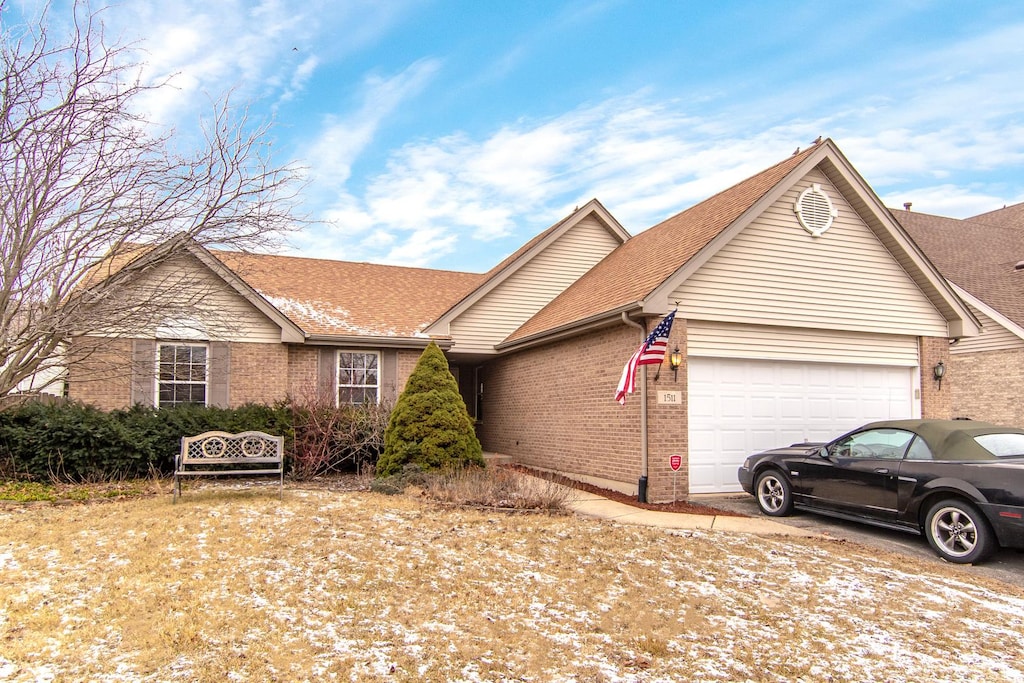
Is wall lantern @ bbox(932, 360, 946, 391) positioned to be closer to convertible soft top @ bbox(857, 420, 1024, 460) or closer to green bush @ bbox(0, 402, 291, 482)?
convertible soft top @ bbox(857, 420, 1024, 460)

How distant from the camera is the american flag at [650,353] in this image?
34.7 ft

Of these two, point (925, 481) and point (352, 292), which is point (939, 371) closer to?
point (925, 481)

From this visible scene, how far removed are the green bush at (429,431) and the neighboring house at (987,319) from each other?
Result: 12.9m

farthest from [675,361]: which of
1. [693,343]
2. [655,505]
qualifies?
[655,505]

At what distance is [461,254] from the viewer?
2677 cm

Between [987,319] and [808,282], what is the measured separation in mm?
9714

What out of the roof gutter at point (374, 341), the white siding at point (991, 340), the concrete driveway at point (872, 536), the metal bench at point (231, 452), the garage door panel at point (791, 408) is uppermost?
the white siding at point (991, 340)

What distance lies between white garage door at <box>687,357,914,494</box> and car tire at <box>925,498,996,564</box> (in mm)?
3849

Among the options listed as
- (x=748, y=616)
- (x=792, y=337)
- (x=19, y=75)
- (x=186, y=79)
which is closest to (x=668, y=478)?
(x=792, y=337)

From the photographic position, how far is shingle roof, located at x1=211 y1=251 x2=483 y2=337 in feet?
54.4

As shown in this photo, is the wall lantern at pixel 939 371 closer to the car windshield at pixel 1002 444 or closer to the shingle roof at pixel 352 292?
the car windshield at pixel 1002 444

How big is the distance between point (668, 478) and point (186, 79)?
32.1 feet

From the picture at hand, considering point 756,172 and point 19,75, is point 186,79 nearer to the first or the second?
point 19,75

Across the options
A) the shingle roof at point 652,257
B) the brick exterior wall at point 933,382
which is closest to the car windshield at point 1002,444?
the shingle roof at point 652,257
